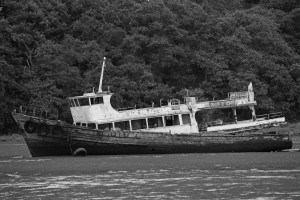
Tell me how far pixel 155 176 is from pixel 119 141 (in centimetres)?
1037

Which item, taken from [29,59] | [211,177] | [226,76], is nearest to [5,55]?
[29,59]

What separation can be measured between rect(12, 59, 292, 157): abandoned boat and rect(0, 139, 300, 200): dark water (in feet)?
3.27

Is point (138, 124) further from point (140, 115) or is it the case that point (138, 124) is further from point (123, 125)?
point (123, 125)

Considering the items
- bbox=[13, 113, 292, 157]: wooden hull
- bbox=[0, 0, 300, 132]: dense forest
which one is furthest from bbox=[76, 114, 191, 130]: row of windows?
bbox=[0, 0, 300, 132]: dense forest

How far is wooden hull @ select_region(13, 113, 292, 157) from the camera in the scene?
4694 centimetres

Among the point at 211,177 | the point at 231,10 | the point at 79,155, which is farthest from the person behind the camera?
the point at 231,10

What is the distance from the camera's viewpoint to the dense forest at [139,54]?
2687 inches

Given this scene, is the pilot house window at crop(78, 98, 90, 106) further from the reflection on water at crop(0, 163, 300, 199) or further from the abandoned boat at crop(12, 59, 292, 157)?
the reflection on water at crop(0, 163, 300, 199)

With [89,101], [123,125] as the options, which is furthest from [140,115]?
[89,101]

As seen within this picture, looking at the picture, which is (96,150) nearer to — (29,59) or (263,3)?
(29,59)

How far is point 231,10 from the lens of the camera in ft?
281

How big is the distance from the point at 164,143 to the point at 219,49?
92.5ft

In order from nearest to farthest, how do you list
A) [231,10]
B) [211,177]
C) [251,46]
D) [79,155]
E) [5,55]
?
[211,177], [79,155], [5,55], [251,46], [231,10]

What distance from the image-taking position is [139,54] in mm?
73188
